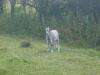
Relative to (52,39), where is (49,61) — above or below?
below

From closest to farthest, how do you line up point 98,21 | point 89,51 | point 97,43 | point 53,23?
point 89,51 < point 97,43 < point 98,21 < point 53,23

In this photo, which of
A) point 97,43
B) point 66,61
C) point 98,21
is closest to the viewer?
point 66,61

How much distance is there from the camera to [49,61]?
53.4ft

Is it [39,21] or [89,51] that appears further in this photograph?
[39,21]

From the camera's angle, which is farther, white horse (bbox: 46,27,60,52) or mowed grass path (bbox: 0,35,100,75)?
white horse (bbox: 46,27,60,52)

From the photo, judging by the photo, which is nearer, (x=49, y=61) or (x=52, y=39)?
(x=49, y=61)

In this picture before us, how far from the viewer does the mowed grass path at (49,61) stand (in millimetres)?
13547

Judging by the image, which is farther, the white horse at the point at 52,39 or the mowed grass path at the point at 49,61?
the white horse at the point at 52,39

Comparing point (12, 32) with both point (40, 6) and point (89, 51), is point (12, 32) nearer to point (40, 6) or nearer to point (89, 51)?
point (40, 6)

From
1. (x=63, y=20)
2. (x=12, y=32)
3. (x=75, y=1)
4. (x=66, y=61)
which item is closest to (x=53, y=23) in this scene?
(x=63, y=20)

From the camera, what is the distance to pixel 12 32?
30.0m

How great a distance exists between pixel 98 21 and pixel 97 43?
317 centimetres

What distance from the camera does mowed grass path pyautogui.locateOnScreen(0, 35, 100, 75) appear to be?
13.5m

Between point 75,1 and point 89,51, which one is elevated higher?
point 75,1
